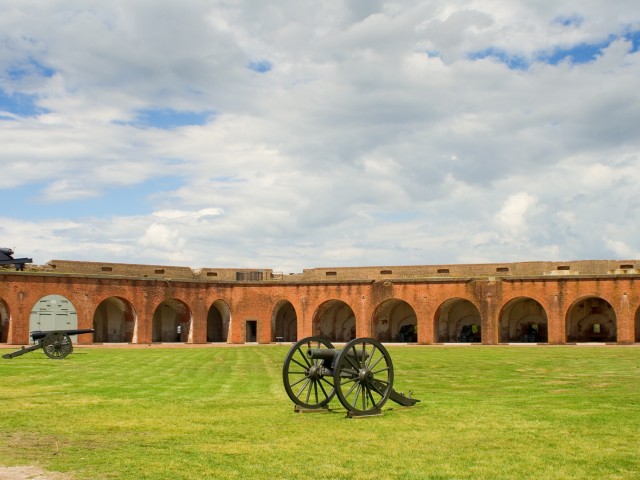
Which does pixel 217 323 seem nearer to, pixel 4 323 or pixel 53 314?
pixel 53 314

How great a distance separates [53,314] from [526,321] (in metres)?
Answer: 23.5

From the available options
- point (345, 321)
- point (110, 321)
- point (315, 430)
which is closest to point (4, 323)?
point (110, 321)

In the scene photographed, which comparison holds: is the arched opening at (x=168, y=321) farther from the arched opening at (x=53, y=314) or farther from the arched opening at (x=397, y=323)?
the arched opening at (x=397, y=323)

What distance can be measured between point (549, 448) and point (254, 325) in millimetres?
31950

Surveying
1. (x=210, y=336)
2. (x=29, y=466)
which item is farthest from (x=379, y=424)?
(x=210, y=336)

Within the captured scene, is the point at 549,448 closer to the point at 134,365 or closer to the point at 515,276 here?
the point at 134,365

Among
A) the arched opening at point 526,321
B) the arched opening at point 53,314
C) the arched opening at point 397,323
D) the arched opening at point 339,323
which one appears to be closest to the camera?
the arched opening at point 53,314

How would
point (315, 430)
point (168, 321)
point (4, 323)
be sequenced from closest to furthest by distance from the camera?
1. point (315, 430)
2. point (4, 323)
3. point (168, 321)

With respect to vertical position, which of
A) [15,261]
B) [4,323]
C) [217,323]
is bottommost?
[217,323]

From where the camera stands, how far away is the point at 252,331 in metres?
39.1

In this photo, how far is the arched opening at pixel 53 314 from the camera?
3244cm

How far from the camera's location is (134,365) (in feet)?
64.4

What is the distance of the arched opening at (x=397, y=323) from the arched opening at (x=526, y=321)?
500 cm

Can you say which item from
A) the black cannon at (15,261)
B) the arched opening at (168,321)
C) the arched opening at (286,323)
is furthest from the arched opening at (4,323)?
the arched opening at (286,323)
